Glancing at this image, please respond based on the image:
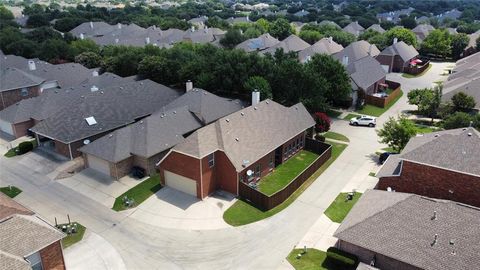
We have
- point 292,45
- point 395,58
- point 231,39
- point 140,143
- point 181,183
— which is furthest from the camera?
point 231,39

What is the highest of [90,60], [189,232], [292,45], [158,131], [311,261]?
[292,45]

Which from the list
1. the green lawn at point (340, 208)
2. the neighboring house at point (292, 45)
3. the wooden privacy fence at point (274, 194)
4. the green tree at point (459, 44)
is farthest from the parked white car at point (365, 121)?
the green tree at point (459, 44)

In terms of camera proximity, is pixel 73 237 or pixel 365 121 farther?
pixel 365 121

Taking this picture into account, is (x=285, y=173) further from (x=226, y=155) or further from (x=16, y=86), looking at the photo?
(x=16, y=86)

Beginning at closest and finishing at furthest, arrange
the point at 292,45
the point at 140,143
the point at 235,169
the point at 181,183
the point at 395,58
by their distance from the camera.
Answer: the point at 235,169 → the point at 181,183 → the point at 140,143 → the point at 395,58 → the point at 292,45

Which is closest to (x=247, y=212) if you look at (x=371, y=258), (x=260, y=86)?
(x=371, y=258)

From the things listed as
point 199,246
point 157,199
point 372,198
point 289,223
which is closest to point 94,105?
point 157,199

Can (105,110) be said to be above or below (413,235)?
above

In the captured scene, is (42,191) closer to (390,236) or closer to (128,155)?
(128,155)
